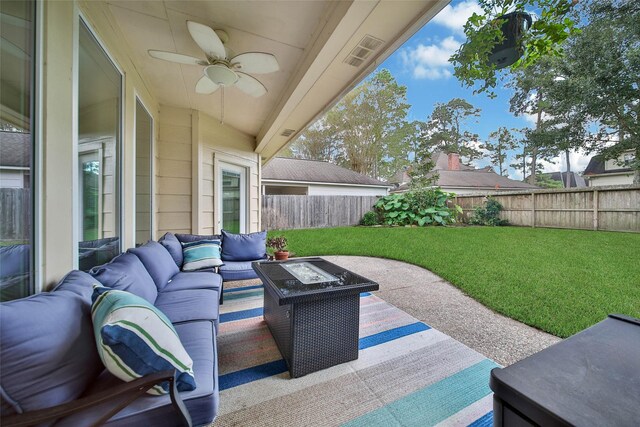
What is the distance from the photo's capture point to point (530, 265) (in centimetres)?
412

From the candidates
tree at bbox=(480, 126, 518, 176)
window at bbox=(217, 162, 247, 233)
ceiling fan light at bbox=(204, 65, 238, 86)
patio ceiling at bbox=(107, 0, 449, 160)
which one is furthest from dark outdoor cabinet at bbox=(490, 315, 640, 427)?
tree at bbox=(480, 126, 518, 176)

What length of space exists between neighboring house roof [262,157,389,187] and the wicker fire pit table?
946 cm

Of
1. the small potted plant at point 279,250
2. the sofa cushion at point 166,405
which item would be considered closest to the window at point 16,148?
the sofa cushion at point 166,405

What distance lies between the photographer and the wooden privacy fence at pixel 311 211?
931 centimetres

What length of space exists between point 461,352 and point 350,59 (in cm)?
250

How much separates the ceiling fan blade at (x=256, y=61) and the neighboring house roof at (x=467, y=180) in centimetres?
1378

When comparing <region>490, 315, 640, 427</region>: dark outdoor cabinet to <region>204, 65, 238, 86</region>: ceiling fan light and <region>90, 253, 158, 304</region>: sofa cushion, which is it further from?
<region>204, 65, 238, 86</region>: ceiling fan light

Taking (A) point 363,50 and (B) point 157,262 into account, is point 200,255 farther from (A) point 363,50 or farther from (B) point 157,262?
(A) point 363,50

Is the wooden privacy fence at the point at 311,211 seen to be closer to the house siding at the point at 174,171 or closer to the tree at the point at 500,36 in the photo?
the house siding at the point at 174,171

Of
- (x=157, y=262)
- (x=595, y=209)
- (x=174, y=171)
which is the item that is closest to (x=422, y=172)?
(x=595, y=209)

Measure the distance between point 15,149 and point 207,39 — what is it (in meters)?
1.36

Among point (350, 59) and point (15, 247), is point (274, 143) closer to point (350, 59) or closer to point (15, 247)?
point (350, 59)

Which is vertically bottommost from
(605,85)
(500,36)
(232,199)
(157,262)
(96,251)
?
(157,262)

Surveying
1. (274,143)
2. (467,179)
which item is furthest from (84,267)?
(467,179)
